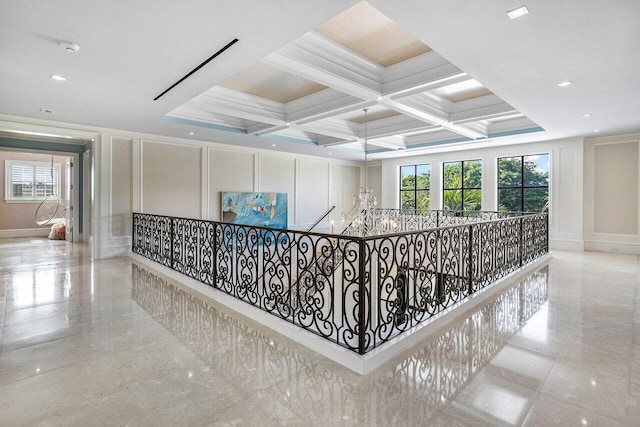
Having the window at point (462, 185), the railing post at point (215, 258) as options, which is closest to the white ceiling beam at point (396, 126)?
the window at point (462, 185)

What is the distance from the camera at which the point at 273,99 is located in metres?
6.07

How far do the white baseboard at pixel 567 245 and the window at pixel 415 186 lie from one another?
360cm

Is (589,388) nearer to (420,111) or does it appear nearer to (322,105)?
(420,111)

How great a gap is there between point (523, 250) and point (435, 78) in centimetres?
365

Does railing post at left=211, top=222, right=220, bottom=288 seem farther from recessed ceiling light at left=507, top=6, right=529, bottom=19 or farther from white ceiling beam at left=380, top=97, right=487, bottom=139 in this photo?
recessed ceiling light at left=507, top=6, right=529, bottom=19

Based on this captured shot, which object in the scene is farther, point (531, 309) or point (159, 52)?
point (531, 309)

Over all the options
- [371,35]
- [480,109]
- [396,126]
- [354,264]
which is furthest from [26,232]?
[480,109]

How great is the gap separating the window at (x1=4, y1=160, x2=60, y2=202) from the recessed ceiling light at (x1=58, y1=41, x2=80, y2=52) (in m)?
10.1

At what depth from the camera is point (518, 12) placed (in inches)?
102

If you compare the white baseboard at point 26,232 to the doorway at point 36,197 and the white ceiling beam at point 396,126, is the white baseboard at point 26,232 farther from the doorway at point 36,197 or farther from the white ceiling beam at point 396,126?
the white ceiling beam at point 396,126

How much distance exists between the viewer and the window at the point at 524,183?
8.69m

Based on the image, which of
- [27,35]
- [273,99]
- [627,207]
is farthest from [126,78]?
[627,207]

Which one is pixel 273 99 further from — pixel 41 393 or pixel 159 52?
pixel 41 393

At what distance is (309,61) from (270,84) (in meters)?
1.66
